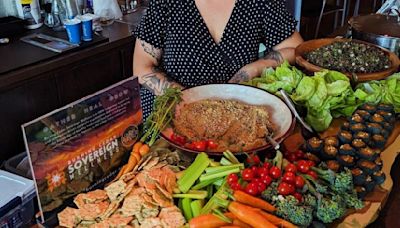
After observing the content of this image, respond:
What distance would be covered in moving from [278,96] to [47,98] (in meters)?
1.36

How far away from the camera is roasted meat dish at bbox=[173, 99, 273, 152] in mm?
1201

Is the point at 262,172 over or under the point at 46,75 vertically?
over

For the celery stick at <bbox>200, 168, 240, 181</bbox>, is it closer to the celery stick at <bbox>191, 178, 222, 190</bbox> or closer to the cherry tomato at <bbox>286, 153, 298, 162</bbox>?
the celery stick at <bbox>191, 178, 222, 190</bbox>

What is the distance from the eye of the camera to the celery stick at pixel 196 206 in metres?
0.98

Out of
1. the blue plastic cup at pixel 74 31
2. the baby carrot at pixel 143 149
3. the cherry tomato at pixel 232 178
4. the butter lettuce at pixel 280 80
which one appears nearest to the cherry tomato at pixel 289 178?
the cherry tomato at pixel 232 178

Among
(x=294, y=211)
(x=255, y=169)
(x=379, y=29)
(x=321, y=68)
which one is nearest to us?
(x=294, y=211)

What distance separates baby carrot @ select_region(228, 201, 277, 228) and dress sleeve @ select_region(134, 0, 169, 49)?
3.46 feet

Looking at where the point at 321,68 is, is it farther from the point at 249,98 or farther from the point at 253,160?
the point at 253,160

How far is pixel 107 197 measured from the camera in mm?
1021

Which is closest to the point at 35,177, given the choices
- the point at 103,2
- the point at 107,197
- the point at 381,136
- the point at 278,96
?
the point at 107,197

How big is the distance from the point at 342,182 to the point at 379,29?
1.24 m

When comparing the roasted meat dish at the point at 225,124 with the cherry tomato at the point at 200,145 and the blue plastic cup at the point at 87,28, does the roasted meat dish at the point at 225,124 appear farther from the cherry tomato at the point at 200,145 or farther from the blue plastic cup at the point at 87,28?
the blue plastic cup at the point at 87,28

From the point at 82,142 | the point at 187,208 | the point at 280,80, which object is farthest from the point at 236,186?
the point at 280,80

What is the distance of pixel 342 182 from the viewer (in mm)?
989
